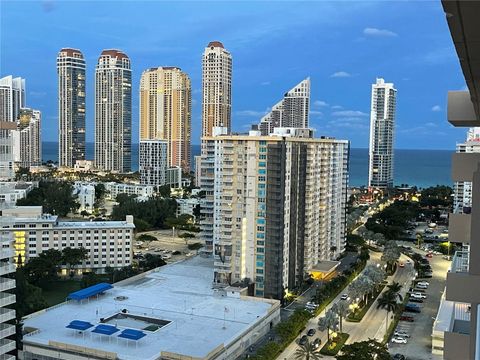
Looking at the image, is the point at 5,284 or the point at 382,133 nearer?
the point at 5,284

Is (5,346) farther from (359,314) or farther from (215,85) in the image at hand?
(215,85)

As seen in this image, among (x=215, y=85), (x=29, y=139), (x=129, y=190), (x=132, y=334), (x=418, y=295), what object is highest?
(x=215, y=85)

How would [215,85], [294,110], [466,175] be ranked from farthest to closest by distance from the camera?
[215,85], [294,110], [466,175]

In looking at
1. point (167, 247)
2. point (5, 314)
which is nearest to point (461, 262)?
point (5, 314)

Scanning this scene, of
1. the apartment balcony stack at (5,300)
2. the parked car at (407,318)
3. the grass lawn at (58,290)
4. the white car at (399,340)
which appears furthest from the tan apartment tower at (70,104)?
the apartment balcony stack at (5,300)

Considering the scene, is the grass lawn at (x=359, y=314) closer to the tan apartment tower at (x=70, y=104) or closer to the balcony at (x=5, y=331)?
the balcony at (x=5, y=331)

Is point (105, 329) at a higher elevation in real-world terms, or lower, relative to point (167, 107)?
lower

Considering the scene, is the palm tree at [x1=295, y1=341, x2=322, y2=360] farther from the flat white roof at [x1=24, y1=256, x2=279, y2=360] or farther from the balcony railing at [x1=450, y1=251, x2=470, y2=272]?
the balcony railing at [x1=450, y1=251, x2=470, y2=272]
